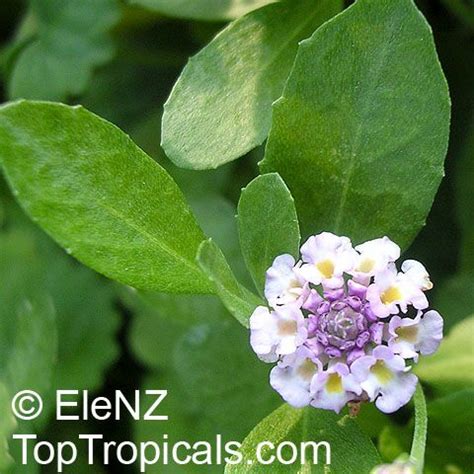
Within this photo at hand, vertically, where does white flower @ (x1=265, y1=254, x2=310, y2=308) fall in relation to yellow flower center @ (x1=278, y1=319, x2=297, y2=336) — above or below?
above

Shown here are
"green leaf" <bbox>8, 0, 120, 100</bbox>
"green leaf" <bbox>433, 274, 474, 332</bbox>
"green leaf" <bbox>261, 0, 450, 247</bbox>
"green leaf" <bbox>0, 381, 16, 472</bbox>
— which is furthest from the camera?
"green leaf" <bbox>8, 0, 120, 100</bbox>

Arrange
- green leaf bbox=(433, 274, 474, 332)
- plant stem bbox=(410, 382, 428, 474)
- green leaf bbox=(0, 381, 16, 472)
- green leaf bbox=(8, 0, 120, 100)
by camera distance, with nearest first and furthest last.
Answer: plant stem bbox=(410, 382, 428, 474), green leaf bbox=(0, 381, 16, 472), green leaf bbox=(433, 274, 474, 332), green leaf bbox=(8, 0, 120, 100)

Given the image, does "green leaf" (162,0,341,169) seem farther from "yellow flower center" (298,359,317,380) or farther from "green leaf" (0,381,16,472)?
"green leaf" (0,381,16,472)

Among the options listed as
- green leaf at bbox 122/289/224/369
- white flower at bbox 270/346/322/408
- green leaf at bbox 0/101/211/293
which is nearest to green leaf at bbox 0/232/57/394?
green leaf at bbox 122/289/224/369

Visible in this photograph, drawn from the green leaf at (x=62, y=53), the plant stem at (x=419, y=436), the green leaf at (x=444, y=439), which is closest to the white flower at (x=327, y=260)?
the plant stem at (x=419, y=436)

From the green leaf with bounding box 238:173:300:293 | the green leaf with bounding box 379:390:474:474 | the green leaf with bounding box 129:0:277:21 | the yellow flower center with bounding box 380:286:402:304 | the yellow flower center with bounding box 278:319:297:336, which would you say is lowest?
the green leaf with bounding box 379:390:474:474

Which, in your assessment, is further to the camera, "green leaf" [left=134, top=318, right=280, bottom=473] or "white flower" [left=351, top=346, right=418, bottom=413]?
"green leaf" [left=134, top=318, right=280, bottom=473]

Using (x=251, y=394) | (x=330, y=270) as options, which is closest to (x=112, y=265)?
(x=330, y=270)
